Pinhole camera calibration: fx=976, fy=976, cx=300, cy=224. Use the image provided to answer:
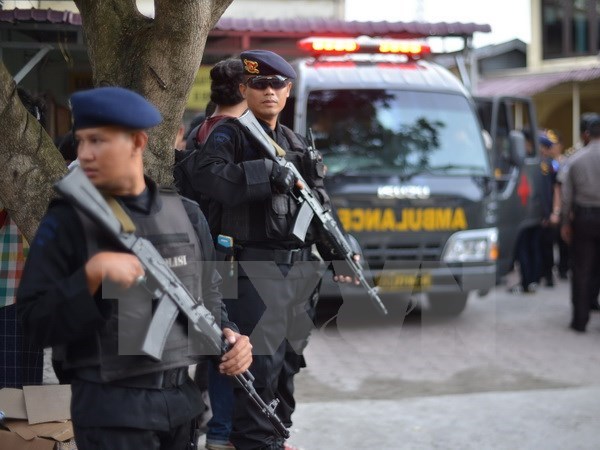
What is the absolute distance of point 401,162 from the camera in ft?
27.1

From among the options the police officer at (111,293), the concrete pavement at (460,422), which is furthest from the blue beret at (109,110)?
the concrete pavement at (460,422)

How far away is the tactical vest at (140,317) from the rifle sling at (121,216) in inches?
2.5

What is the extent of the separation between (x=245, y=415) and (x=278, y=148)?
115 centimetres

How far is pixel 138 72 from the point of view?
387 centimetres

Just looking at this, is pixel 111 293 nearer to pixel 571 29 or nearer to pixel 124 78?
pixel 124 78

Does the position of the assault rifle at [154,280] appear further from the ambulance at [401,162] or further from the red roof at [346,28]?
the red roof at [346,28]

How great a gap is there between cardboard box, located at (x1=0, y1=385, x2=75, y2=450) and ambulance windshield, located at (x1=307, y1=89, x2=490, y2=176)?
4442mm

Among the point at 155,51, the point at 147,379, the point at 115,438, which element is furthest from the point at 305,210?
the point at 115,438

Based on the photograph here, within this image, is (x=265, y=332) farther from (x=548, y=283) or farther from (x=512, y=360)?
(x=548, y=283)

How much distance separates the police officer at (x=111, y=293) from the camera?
2389 millimetres

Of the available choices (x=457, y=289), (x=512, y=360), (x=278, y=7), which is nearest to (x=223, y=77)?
(x=512, y=360)

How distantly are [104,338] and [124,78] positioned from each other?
1659 mm

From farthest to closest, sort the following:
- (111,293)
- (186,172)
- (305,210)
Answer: (305,210) → (186,172) → (111,293)

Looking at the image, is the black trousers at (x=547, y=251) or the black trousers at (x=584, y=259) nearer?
the black trousers at (x=584, y=259)
